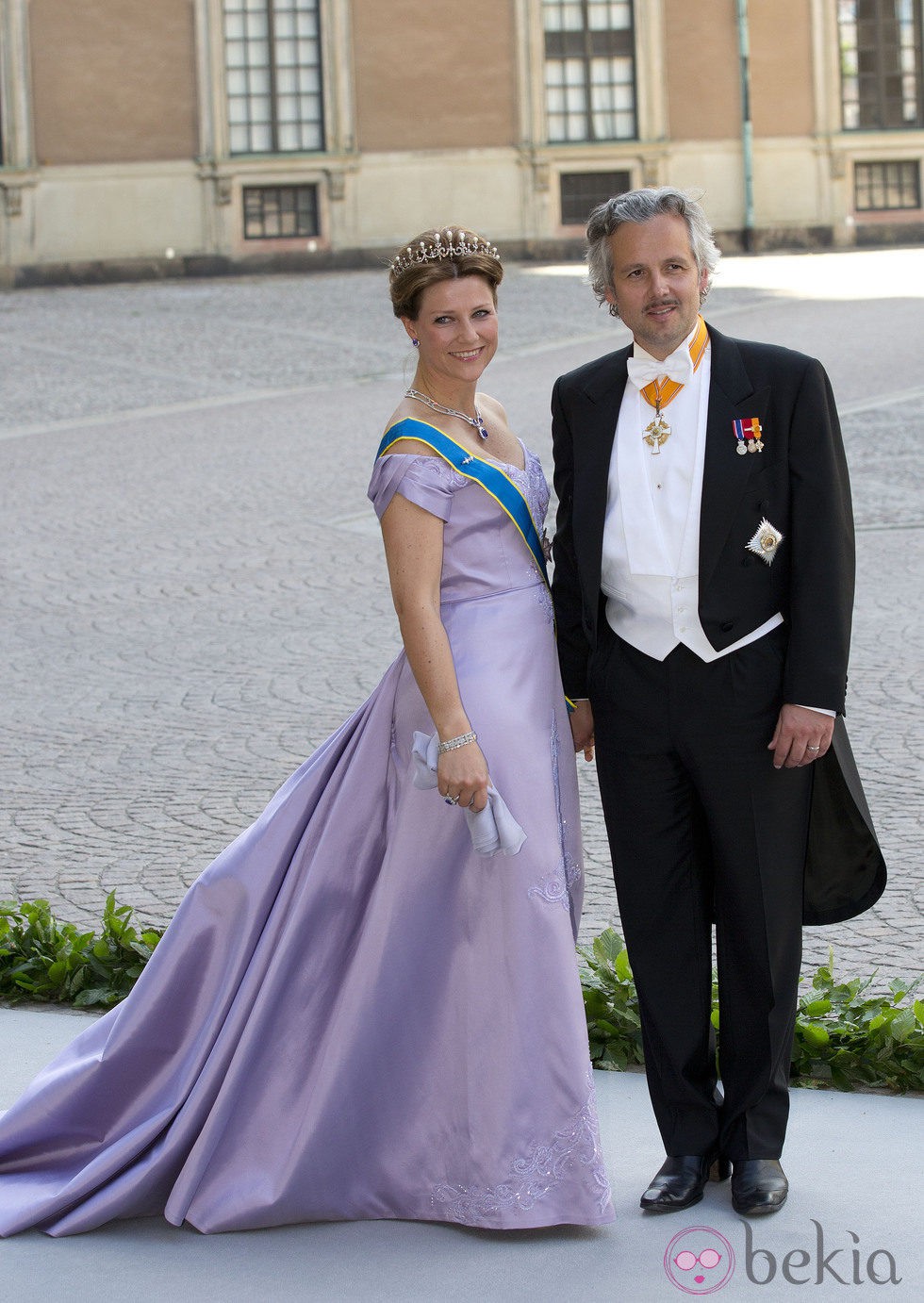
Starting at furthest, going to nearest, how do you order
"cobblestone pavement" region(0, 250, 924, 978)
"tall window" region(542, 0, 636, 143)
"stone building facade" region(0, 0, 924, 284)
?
"tall window" region(542, 0, 636, 143) < "stone building facade" region(0, 0, 924, 284) < "cobblestone pavement" region(0, 250, 924, 978)

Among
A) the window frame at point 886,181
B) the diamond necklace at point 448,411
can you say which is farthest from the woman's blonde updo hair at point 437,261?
the window frame at point 886,181

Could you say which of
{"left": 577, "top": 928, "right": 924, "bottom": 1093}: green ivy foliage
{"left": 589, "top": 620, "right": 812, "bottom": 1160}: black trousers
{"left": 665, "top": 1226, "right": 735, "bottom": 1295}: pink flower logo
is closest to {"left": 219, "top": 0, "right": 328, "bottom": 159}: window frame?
{"left": 577, "top": 928, "right": 924, "bottom": 1093}: green ivy foliage

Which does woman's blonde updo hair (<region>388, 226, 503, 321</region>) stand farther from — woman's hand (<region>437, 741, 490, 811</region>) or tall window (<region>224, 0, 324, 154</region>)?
tall window (<region>224, 0, 324, 154</region>)

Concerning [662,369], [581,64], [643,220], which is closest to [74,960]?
[662,369]

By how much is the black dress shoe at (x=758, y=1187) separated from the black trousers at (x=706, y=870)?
0.02m

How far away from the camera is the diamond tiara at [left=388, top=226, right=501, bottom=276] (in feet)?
9.59

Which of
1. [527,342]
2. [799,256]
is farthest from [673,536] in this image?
[799,256]

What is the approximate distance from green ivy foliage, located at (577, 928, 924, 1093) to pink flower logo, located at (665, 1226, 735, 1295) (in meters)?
0.54

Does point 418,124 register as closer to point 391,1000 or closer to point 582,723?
point 582,723

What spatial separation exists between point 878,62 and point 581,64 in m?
4.89

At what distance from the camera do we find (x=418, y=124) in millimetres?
24656

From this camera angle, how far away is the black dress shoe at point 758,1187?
2.91m

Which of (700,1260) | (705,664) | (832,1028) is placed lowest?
(700,1260)

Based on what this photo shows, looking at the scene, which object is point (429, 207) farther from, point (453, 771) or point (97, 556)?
point (453, 771)
